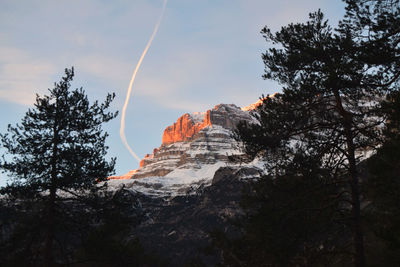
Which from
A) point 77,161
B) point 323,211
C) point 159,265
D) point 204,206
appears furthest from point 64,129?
point 204,206

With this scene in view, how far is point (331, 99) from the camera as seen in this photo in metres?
13.5

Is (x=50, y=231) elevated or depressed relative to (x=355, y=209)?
elevated

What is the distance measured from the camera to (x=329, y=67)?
12.3 m

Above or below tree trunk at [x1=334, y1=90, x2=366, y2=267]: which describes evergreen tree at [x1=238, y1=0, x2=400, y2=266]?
above

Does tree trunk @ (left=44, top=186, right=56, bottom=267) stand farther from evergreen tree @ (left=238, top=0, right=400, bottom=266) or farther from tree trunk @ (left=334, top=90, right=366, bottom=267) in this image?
tree trunk @ (left=334, top=90, right=366, bottom=267)

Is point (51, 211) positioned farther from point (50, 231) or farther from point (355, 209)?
point (355, 209)

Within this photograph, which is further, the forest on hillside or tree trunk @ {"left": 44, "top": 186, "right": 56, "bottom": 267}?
tree trunk @ {"left": 44, "top": 186, "right": 56, "bottom": 267}

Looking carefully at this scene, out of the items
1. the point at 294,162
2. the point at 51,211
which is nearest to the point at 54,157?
the point at 51,211

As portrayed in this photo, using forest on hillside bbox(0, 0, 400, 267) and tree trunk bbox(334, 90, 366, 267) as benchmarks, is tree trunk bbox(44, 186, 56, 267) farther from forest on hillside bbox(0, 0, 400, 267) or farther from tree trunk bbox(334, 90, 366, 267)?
Answer: tree trunk bbox(334, 90, 366, 267)

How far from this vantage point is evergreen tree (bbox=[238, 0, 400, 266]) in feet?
37.6

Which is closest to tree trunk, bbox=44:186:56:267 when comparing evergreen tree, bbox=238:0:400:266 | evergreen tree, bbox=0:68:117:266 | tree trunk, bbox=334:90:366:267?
evergreen tree, bbox=0:68:117:266

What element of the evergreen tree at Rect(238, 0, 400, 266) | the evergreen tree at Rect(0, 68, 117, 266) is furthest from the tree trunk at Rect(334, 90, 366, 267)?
the evergreen tree at Rect(0, 68, 117, 266)

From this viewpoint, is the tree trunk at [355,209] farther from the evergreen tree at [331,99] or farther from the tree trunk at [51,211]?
the tree trunk at [51,211]

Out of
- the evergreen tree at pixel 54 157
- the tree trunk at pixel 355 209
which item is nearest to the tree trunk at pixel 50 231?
the evergreen tree at pixel 54 157
